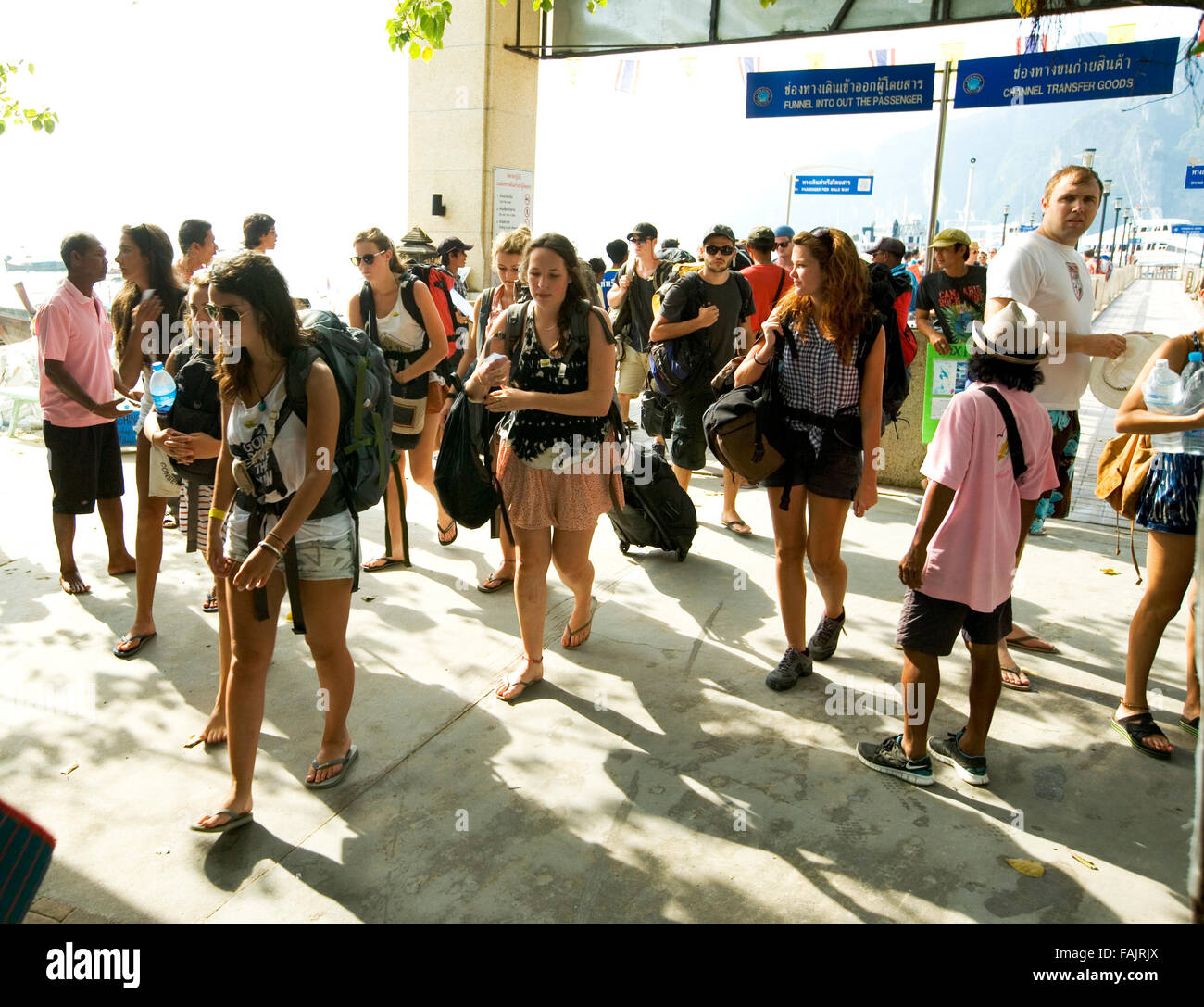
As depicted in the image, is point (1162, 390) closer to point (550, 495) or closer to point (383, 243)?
point (550, 495)

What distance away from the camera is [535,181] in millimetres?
12562

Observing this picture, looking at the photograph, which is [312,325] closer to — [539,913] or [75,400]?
[539,913]

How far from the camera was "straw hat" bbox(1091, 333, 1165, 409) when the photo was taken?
3.87m

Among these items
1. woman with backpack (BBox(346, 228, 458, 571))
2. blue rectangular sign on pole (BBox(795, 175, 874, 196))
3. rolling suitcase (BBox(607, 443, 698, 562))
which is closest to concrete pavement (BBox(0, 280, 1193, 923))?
rolling suitcase (BBox(607, 443, 698, 562))

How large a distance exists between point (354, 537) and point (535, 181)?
1051 centimetres

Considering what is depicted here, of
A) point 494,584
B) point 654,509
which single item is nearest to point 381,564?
point 494,584

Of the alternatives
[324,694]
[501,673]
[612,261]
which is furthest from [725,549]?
[612,261]

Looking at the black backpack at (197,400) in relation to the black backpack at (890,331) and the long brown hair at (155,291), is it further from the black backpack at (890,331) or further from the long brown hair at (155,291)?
the black backpack at (890,331)

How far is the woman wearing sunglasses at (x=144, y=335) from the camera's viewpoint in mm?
4332

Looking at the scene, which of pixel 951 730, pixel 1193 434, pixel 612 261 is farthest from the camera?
pixel 612 261

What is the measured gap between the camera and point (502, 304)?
17.4 ft

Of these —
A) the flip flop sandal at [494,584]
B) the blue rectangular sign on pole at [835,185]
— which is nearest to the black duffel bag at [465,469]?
the flip flop sandal at [494,584]

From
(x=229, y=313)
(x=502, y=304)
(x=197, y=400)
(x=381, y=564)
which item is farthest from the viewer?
(x=381, y=564)

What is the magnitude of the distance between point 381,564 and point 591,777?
2.62 metres
